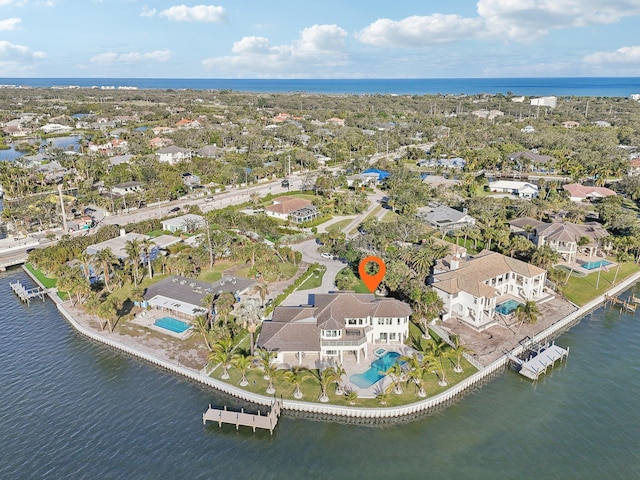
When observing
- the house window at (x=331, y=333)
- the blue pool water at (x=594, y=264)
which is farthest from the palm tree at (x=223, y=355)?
the blue pool water at (x=594, y=264)

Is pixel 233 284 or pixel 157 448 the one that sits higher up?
pixel 233 284

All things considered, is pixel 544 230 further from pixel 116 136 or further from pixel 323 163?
pixel 116 136

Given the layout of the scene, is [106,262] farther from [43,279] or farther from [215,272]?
[215,272]

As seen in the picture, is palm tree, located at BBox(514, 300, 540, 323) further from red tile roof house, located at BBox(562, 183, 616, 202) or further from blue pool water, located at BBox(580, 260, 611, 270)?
red tile roof house, located at BBox(562, 183, 616, 202)

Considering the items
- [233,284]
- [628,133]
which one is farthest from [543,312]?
[628,133]

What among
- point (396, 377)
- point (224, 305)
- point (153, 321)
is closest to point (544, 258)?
point (396, 377)
